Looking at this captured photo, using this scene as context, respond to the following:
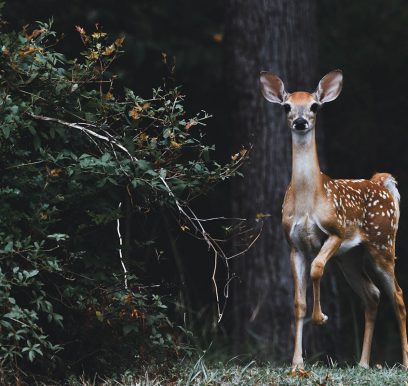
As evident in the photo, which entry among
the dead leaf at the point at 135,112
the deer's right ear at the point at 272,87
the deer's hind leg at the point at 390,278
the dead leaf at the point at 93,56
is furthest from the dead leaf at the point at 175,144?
the deer's hind leg at the point at 390,278

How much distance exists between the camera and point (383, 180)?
7727 mm

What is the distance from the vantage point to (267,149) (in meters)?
9.50

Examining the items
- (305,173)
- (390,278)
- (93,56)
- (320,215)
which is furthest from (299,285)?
(93,56)

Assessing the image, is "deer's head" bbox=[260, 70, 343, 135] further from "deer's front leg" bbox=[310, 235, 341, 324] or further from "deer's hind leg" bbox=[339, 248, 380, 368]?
"deer's hind leg" bbox=[339, 248, 380, 368]

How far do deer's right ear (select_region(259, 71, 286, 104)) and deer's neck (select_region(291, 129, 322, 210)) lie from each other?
14.7 inches

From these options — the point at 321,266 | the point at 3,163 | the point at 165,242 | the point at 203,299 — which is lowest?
the point at 203,299

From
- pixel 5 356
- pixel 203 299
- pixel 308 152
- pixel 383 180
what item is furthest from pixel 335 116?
pixel 5 356

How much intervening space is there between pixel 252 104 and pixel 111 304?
136 inches

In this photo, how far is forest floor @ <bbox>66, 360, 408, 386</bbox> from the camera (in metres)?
6.25

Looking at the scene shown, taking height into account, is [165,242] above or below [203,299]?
above

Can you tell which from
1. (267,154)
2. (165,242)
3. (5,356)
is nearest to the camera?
(5,356)

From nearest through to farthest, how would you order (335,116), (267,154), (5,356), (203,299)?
1. (5,356)
2. (267,154)
3. (203,299)
4. (335,116)

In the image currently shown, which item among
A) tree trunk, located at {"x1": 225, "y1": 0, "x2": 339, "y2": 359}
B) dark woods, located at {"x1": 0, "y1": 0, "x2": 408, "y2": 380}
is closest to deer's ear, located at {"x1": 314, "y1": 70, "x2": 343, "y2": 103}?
dark woods, located at {"x1": 0, "y1": 0, "x2": 408, "y2": 380}

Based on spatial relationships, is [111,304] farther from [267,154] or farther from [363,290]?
[267,154]
